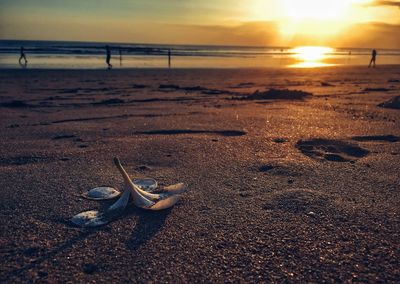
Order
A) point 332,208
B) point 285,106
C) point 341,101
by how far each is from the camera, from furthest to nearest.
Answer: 1. point 341,101
2. point 285,106
3. point 332,208

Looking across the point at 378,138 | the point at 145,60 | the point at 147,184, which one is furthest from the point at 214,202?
the point at 145,60

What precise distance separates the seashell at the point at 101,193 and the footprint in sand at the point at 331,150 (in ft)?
5.46

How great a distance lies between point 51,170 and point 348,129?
10.00 feet

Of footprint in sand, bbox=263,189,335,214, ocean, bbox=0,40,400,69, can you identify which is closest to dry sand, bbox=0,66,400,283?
footprint in sand, bbox=263,189,335,214

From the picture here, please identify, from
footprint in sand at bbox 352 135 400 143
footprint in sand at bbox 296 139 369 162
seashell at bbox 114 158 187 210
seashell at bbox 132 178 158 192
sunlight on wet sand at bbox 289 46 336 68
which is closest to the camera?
seashell at bbox 114 158 187 210

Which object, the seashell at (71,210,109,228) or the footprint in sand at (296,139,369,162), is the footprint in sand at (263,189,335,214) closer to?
the footprint in sand at (296,139,369,162)

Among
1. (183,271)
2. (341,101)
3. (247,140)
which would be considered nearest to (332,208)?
(183,271)

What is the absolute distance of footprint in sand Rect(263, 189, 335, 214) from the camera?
2154 millimetres

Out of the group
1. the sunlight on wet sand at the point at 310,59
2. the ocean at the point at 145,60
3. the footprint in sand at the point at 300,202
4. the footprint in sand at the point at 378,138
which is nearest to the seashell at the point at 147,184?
the footprint in sand at the point at 300,202

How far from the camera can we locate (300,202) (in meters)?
2.24

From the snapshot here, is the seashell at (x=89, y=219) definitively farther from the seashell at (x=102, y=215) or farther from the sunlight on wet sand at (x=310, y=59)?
A: the sunlight on wet sand at (x=310, y=59)

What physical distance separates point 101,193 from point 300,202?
47.4 inches

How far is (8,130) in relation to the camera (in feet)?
14.2

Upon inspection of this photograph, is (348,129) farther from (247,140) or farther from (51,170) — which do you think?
(51,170)
